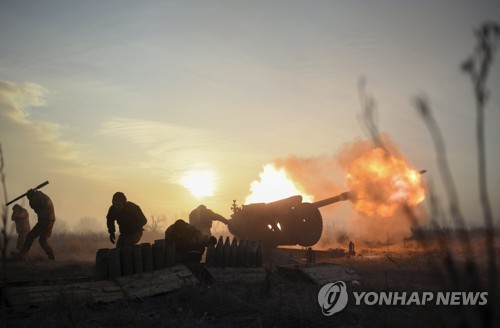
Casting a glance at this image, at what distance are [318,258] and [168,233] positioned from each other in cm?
734

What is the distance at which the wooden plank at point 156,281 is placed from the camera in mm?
7211

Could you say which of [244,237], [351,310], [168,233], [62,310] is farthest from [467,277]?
[244,237]

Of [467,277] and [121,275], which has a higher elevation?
[467,277]

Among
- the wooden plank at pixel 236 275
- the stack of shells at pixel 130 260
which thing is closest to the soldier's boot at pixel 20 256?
the stack of shells at pixel 130 260

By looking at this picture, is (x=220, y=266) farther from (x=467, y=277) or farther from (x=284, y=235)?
(x=467, y=277)

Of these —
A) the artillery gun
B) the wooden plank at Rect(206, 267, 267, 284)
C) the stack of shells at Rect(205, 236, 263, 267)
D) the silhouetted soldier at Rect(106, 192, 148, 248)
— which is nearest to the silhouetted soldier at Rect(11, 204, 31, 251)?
the silhouetted soldier at Rect(106, 192, 148, 248)

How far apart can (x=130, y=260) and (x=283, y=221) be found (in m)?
6.86

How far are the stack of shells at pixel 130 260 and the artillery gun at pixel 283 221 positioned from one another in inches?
235

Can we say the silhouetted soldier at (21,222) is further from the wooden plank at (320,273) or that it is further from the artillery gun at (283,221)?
the wooden plank at (320,273)

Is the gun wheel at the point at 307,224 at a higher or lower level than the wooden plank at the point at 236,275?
higher

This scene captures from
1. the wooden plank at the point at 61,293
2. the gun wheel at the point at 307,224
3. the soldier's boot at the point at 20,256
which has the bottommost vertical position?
the wooden plank at the point at 61,293

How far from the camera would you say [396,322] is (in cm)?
550

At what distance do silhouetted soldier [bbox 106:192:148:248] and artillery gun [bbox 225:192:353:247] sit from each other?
16.1 feet

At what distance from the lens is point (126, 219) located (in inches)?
408
